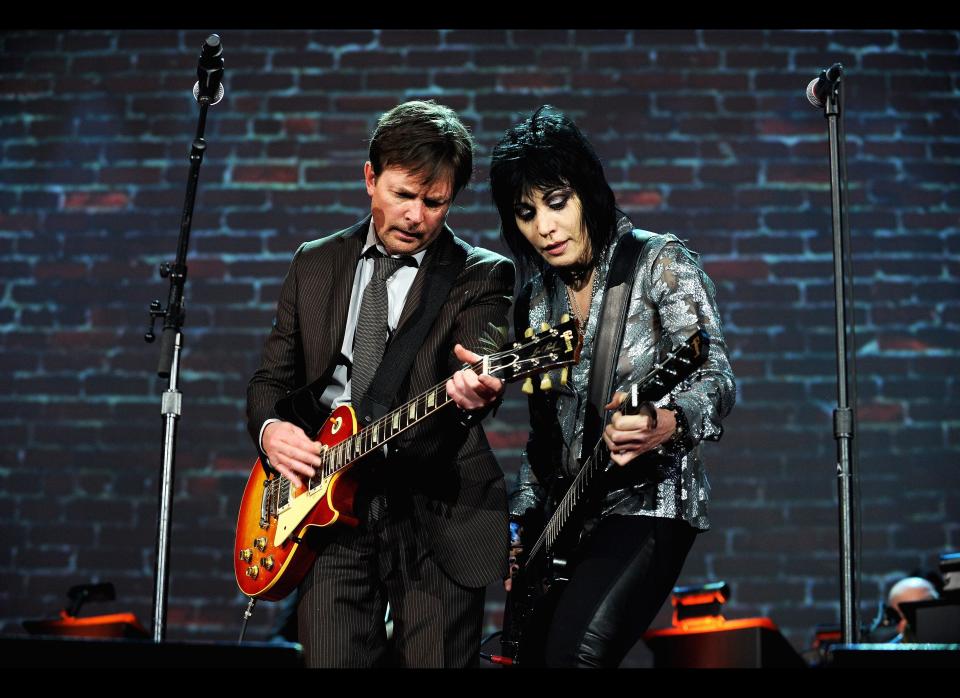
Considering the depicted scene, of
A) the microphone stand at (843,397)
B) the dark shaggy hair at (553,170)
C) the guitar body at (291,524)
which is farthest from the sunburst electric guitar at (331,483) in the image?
the microphone stand at (843,397)

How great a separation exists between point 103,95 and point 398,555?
131 inches

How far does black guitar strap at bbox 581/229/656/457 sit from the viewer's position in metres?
2.91

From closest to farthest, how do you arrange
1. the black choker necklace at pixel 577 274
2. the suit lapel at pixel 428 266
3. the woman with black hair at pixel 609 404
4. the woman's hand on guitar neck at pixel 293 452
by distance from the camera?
the woman with black hair at pixel 609 404, the woman's hand on guitar neck at pixel 293 452, the suit lapel at pixel 428 266, the black choker necklace at pixel 577 274

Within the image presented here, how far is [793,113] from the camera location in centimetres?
507

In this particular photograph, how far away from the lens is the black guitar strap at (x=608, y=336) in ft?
9.53

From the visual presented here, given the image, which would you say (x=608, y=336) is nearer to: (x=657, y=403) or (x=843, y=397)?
(x=657, y=403)

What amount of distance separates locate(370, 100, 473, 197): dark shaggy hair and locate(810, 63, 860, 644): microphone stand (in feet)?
3.71

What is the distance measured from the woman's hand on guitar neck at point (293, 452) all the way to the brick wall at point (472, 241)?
6.86ft

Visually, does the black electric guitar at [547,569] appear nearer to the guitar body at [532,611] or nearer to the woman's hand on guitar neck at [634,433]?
the guitar body at [532,611]

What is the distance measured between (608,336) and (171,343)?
4.19 feet

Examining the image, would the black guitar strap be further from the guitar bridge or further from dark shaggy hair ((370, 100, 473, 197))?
the guitar bridge

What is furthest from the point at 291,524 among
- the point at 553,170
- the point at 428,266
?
the point at 553,170

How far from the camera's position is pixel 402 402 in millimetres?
2910

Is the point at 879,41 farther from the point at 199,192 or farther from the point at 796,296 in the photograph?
the point at 199,192
